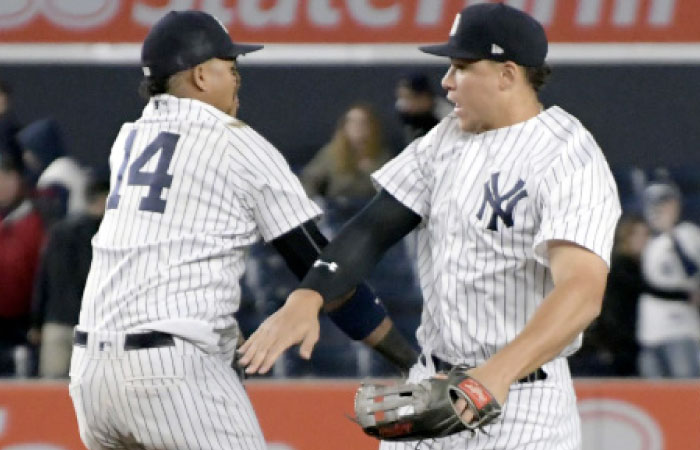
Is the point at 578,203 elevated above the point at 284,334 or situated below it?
above

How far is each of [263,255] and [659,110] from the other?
2242 millimetres

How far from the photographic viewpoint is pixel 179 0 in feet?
25.7

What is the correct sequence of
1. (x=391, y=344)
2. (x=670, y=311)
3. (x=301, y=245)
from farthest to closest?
(x=670, y=311), (x=391, y=344), (x=301, y=245)

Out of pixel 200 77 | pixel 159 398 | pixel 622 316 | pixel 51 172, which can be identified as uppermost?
pixel 200 77

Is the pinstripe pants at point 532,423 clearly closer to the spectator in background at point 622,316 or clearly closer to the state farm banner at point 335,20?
the spectator in background at point 622,316

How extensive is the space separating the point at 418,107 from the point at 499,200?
12.0 feet

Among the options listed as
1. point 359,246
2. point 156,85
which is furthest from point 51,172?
point 359,246

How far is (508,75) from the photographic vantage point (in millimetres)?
3586

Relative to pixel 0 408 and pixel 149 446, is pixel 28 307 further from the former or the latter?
pixel 149 446

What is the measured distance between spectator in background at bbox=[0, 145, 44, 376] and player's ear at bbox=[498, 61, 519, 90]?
12.7 ft

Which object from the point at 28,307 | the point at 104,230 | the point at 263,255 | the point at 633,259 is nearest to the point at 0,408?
the point at 28,307

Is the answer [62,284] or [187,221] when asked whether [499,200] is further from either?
[62,284]

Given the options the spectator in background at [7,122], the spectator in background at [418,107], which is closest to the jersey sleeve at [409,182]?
the spectator in background at [418,107]

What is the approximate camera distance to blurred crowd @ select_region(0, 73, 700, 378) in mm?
6852
